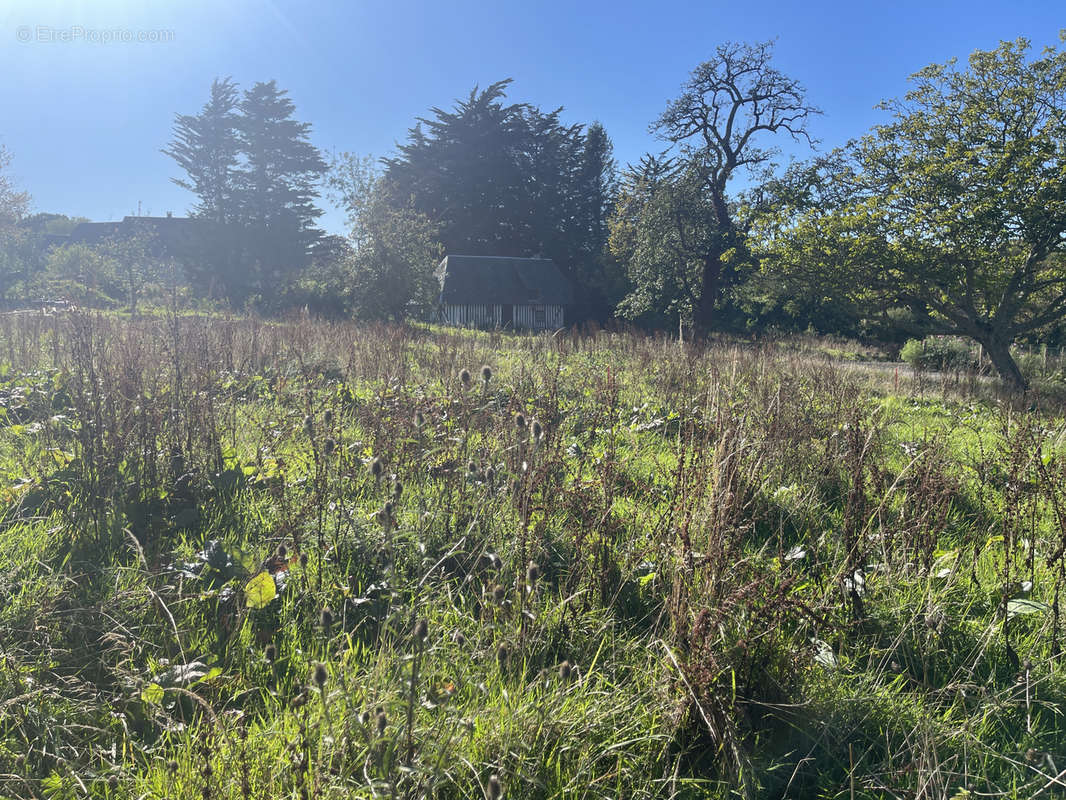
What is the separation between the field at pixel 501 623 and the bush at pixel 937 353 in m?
18.1

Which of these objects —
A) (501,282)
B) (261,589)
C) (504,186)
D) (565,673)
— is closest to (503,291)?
(501,282)

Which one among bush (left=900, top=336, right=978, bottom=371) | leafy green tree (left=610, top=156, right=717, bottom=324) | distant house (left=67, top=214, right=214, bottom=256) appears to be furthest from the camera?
distant house (left=67, top=214, right=214, bottom=256)

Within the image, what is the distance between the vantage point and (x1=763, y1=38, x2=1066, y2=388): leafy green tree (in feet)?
41.9

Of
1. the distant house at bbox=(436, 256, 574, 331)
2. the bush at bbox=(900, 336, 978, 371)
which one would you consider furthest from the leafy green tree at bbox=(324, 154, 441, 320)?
the bush at bbox=(900, 336, 978, 371)

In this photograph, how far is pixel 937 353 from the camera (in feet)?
67.5

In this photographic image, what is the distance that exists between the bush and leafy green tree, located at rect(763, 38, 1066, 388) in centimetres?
402

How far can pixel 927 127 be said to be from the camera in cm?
1407

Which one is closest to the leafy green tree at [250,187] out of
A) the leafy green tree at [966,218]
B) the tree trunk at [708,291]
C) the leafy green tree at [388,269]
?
the leafy green tree at [388,269]

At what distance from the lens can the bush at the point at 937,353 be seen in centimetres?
1934

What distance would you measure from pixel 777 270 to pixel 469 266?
79.4ft

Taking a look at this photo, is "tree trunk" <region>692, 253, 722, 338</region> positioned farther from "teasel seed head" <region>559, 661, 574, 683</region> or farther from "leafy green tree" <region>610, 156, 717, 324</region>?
"teasel seed head" <region>559, 661, 574, 683</region>

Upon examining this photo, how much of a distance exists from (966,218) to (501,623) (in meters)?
15.0

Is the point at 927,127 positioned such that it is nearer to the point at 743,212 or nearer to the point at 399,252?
the point at 743,212

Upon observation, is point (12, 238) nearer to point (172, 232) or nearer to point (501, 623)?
point (172, 232)
